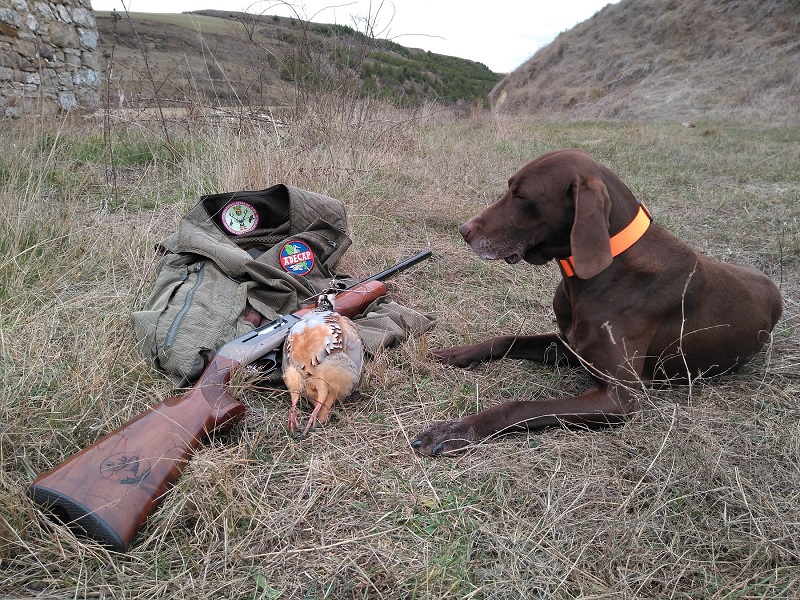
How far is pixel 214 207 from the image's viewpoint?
360 cm

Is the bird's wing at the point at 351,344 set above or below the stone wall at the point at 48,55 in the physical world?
below

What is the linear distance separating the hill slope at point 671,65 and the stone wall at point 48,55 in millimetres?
15866

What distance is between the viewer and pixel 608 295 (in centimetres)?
253

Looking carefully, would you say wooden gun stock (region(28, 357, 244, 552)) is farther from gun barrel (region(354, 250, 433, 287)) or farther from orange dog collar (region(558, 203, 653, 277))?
orange dog collar (region(558, 203, 653, 277))

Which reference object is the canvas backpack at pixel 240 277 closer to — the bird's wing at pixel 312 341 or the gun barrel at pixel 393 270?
the gun barrel at pixel 393 270

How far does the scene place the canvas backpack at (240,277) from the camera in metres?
2.70

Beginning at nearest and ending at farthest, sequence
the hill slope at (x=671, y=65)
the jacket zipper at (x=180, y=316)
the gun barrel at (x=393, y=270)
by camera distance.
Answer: the jacket zipper at (x=180, y=316), the gun barrel at (x=393, y=270), the hill slope at (x=671, y=65)

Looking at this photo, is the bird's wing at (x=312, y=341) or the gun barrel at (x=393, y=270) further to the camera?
the gun barrel at (x=393, y=270)

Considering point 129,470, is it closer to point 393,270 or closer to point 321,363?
point 321,363

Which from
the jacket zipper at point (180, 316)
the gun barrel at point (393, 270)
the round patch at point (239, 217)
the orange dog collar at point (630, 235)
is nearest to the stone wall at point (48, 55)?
the round patch at point (239, 217)

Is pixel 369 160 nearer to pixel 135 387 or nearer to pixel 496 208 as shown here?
pixel 496 208

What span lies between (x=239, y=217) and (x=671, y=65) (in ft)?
92.3

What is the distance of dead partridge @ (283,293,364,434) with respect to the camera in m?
2.34

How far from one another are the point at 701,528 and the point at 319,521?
4.14ft
